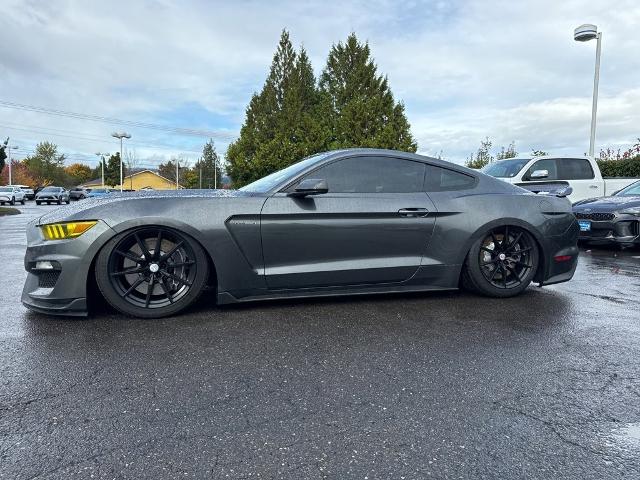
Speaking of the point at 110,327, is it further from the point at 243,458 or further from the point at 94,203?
the point at 243,458

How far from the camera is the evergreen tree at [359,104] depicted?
95.1 feet

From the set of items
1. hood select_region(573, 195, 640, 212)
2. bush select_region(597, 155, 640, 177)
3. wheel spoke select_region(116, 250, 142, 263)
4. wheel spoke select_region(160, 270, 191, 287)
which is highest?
bush select_region(597, 155, 640, 177)

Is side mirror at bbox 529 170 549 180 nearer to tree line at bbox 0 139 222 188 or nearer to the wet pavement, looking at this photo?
the wet pavement

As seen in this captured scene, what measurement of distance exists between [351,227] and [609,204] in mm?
6173

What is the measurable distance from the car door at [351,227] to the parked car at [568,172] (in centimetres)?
692

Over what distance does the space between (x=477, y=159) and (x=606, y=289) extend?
21.3 meters

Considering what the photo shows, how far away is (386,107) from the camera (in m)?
30.0

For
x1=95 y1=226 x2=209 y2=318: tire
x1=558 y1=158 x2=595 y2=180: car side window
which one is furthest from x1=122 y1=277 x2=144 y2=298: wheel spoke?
x1=558 y1=158 x2=595 y2=180: car side window

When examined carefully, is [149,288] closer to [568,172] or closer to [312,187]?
[312,187]

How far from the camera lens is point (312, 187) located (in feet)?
11.6

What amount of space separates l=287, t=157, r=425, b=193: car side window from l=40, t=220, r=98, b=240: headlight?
1.68 metres

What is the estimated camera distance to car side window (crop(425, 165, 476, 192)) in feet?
13.5

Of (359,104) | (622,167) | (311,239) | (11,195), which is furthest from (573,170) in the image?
(11,195)

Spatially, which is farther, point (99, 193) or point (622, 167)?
point (99, 193)
